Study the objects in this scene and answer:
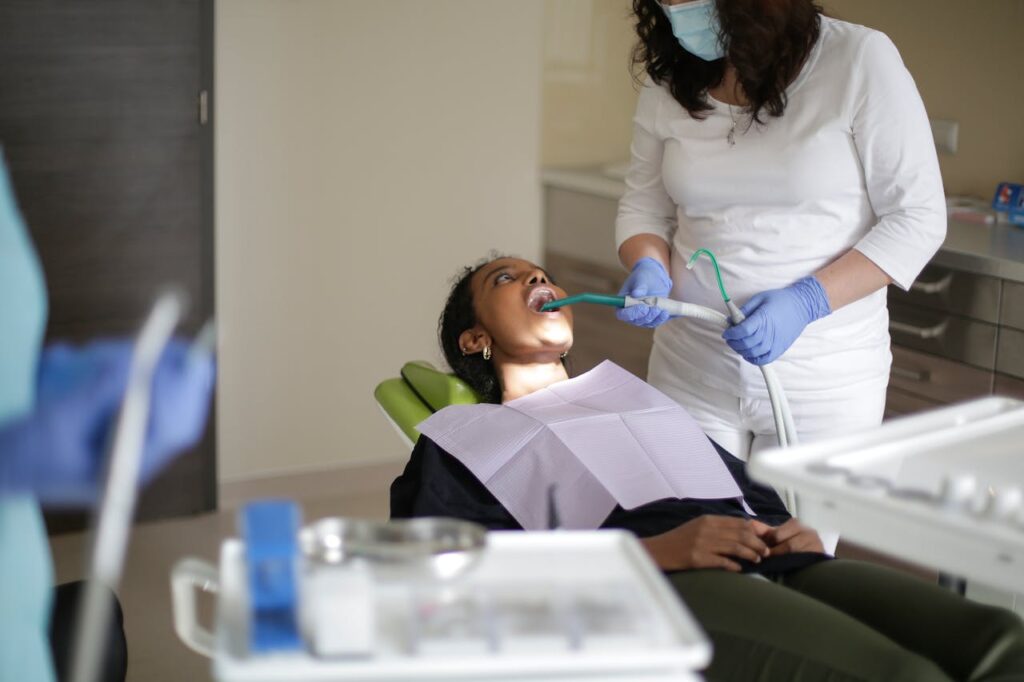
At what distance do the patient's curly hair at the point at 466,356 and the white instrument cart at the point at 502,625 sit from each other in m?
0.97

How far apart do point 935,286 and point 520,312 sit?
1.11 meters

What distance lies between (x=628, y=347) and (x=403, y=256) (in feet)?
2.32

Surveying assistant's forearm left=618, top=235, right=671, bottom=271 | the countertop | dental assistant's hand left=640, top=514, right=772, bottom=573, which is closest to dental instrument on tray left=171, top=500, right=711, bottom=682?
dental assistant's hand left=640, top=514, right=772, bottom=573

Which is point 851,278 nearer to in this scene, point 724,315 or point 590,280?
point 724,315

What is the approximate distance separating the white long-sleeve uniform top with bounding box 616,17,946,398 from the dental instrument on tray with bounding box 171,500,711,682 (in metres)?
1.07

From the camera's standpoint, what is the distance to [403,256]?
363 cm

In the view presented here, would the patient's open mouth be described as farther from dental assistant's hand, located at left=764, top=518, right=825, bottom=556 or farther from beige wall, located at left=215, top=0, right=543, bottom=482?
beige wall, located at left=215, top=0, right=543, bottom=482

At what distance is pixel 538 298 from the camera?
6.83ft

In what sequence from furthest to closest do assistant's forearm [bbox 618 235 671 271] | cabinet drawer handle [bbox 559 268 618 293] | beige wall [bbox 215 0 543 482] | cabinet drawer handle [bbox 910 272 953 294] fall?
1. cabinet drawer handle [bbox 559 268 618 293]
2. beige wall [bbox 215 0 543 482]
3. cabinet drawer handle [bbox 910 272 953 294]
4. assistant's forearm [bbox 618 235 671 271]

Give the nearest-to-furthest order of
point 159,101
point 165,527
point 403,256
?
point 159,101, point 165,527, point 403,256

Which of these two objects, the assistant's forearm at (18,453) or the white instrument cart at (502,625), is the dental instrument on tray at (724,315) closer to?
the white instrument cart at (502,625)

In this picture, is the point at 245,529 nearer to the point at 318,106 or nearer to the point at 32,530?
the point at 32,530

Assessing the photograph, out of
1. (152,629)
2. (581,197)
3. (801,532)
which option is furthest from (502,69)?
(801,532)

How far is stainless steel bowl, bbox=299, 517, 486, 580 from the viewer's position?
1074mm
